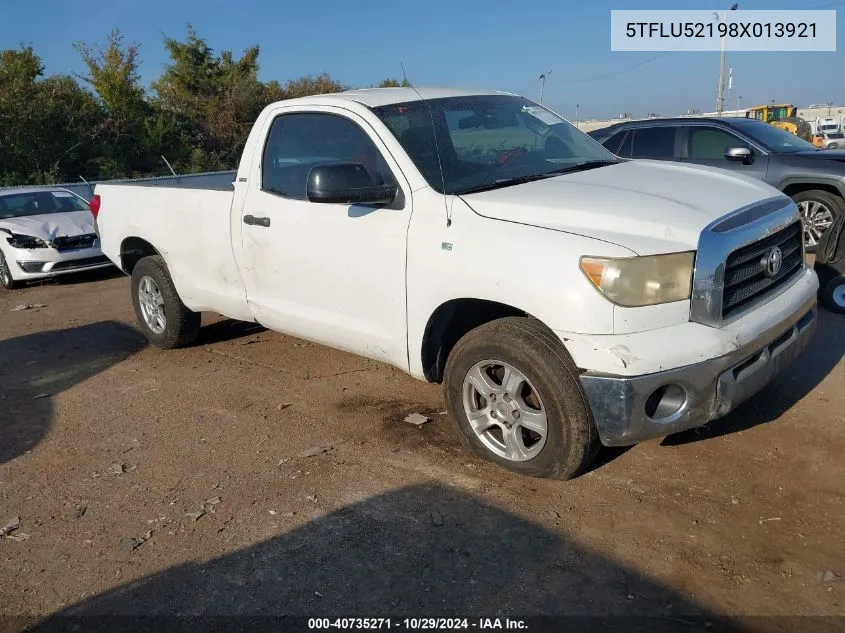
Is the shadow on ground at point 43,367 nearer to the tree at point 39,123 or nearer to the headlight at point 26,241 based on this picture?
the headlight at point 26,241

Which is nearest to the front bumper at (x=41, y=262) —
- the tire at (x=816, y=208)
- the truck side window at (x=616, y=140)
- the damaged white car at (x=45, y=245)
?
the damaged white car at (x=45, y=245)

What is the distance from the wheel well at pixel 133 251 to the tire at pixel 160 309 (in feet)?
0.50

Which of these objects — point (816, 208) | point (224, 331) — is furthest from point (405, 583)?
point (816, 208)

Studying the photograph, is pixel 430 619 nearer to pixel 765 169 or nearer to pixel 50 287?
pixel 765 169

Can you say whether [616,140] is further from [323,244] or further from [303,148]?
[323,244]

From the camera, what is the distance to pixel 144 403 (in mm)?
5242

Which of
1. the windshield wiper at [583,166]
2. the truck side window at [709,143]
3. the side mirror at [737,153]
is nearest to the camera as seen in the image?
the windshield wiper at [583,166]

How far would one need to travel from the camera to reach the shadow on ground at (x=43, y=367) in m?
4.89

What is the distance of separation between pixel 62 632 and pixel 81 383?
330cm

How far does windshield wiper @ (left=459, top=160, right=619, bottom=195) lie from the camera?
3.94 m

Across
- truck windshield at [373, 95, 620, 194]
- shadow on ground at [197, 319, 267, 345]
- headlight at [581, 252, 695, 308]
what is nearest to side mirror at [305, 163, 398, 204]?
truck windshield at [373, 95, 620, 194]

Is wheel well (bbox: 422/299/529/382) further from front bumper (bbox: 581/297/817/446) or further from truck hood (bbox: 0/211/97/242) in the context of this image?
truck hood (bbox: 0/211/97/242)

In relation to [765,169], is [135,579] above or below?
below

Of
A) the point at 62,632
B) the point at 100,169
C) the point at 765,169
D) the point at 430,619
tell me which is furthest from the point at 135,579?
the point at 100,169
